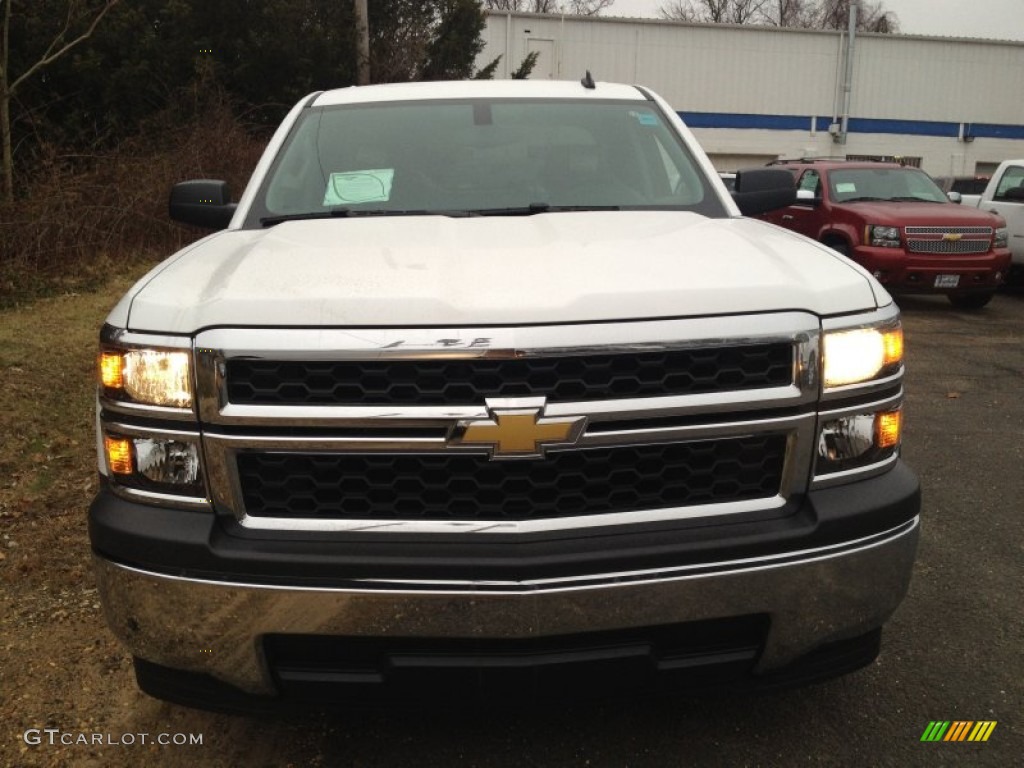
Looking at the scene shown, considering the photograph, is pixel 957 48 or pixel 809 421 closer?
pixel 809 421

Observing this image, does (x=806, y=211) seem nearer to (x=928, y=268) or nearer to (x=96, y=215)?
(x=928, y=268)

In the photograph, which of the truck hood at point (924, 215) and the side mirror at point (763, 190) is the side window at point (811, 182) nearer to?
the truck hood at point (924, 215)

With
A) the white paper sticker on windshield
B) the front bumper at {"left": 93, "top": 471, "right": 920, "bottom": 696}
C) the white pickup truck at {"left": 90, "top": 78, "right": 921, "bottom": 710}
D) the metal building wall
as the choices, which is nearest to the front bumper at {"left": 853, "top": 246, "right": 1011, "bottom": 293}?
the white paper sticker on windshield

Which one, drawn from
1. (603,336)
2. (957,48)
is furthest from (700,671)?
(957,48)

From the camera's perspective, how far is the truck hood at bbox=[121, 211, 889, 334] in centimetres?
197

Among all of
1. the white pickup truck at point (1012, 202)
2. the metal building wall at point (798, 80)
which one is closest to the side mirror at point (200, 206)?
the white pickup truck at point (1012, 202)

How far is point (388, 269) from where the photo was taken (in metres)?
2.21

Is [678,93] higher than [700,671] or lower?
higher

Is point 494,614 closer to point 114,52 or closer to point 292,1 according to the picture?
point 114,52

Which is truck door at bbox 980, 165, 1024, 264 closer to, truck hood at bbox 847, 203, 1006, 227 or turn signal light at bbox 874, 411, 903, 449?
truck hood at bbox 847, 203, 1006, 227

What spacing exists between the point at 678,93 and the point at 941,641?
33.5 metres

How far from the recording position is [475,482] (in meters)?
1.98

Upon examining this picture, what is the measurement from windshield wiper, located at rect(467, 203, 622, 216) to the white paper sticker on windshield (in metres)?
0.37

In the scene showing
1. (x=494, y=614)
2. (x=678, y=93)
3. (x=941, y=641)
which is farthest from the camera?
(x=678, y=93)
